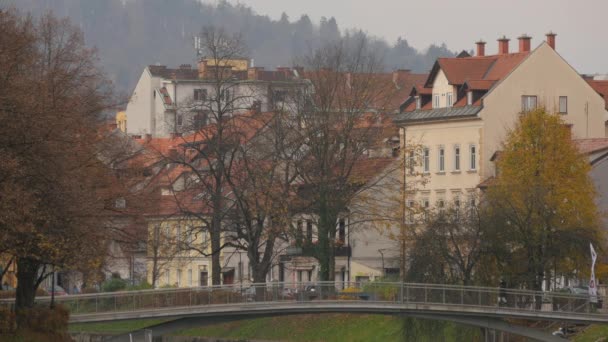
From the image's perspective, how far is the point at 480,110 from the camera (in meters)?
98.8

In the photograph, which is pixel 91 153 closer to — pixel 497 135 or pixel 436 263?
pixel 436 263

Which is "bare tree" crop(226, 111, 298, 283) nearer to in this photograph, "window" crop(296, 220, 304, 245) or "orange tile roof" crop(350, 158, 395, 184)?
"window" crop(296, 220, 304, 245)

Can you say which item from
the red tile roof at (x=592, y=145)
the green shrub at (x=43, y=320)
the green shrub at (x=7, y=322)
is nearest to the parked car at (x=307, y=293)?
the green shrub at (x=43, y=320)

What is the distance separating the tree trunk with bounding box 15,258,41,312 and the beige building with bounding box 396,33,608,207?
1472 inches

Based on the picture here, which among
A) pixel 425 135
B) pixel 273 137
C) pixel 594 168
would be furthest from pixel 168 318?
pixel 425 135

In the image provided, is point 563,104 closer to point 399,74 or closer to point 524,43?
point 524,43

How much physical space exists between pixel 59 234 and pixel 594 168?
40202mm

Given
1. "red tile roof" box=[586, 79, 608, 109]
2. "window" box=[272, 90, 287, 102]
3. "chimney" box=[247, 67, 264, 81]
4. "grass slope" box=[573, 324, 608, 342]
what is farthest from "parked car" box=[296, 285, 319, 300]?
"chimney" box=[247, 67, 264, 81]

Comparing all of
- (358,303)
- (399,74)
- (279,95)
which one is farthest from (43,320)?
(399,74)

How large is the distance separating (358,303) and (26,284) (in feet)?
54.5

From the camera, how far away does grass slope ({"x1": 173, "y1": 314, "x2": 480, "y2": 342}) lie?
79688 millimetres

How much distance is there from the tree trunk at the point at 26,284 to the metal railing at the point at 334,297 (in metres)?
5.81

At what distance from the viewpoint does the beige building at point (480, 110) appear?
325ft

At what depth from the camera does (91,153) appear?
65188 millimetres
